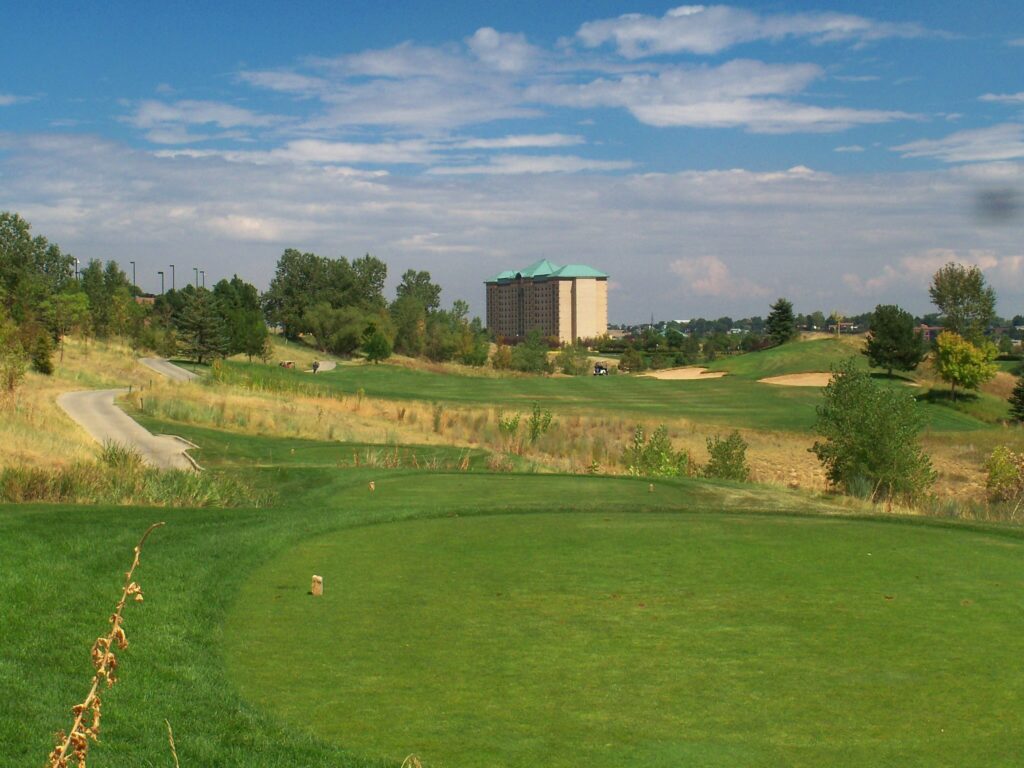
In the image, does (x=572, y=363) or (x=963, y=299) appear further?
(x=572, y=363)

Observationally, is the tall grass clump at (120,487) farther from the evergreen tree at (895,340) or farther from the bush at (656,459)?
the evergreen tree at (895,340)

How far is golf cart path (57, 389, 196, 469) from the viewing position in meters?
23.1

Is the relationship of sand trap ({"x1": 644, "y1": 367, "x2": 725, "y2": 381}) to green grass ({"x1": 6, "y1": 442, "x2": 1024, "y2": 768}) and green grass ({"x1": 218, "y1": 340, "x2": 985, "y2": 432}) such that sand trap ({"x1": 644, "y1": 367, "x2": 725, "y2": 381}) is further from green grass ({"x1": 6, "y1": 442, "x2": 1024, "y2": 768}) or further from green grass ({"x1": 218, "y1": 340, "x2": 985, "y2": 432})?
green grass ({"x1": 6, "y1": 442, "x2": 1024, "y2": 768})

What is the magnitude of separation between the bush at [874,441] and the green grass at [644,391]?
1979 centimetres

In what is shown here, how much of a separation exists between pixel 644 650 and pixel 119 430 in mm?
24463

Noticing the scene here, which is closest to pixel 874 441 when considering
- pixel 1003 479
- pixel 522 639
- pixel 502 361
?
pixel 1003 479

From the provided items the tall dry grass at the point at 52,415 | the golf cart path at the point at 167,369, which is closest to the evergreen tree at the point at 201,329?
the golf cart path at the point at 167,369

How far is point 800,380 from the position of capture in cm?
7775

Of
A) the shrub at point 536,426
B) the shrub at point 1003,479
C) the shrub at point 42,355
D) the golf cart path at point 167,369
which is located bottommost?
the shrub at point 1003,479

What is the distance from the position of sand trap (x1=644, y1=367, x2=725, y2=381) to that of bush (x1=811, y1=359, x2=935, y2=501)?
58.1 meters

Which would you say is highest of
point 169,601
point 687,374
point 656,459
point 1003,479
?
point 687,374

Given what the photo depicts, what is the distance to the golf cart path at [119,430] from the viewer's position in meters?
23.1

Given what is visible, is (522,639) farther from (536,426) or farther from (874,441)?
(536,426)

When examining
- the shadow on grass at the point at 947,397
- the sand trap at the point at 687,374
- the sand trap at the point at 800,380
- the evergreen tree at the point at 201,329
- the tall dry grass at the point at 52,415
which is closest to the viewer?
the tall dry grass at the point at 52,415
